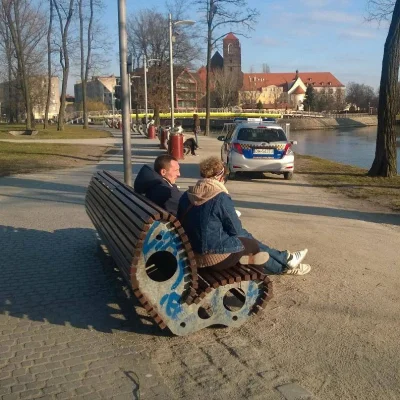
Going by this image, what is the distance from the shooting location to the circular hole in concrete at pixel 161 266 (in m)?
4.48

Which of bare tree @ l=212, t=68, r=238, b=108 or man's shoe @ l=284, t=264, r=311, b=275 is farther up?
bare tree @ l=212, t=68, r=238, b=108

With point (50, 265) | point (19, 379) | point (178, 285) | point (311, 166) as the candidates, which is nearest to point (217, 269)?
point (178, 285)

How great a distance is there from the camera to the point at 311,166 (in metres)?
20.0

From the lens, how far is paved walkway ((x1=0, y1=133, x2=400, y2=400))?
141 inches

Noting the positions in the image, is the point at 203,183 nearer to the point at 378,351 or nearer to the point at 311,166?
the point at 378,351

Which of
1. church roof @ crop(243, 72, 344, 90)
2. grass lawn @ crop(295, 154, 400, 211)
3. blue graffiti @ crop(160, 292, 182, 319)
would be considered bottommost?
grass lawn @ crop(295, 154, 400, 211)

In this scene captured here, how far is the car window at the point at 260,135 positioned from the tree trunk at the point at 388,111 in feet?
8.72

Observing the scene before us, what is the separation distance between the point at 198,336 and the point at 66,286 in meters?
1.86

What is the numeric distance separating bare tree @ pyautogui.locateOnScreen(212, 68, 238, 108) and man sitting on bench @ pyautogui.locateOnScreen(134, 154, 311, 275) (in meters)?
86.6

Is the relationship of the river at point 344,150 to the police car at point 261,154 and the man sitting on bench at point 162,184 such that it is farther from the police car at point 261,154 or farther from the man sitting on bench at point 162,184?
the man sitting on bench at point 162,184

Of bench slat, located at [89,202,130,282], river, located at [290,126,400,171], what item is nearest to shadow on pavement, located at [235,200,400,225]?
bench slat, located at [89,202,130,282]

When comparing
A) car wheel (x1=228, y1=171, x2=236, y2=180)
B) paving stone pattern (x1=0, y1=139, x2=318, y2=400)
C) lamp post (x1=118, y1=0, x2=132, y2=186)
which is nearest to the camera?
paving stone pattern (x1=0, y1=139, x2=318, y2=400)

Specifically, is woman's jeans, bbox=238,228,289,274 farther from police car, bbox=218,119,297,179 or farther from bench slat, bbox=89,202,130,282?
police car, bbox=218,119,297,179

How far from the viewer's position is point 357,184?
14.0 metres
